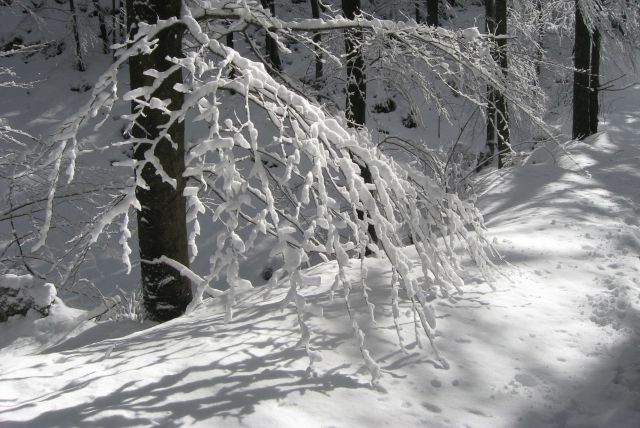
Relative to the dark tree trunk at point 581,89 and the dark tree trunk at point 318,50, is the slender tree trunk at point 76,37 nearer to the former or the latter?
the dark tree trunk at point 318,50

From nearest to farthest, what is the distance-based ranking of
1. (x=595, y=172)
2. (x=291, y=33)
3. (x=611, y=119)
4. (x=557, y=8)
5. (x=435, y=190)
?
(x=435, y=190), (x=291, y=33), (x=595, y=172), (x=557, y=8), (x=611, y=119)

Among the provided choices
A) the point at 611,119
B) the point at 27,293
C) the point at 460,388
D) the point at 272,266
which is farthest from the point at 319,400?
the point at 611,119

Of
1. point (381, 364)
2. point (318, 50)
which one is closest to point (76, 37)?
point (318, 50)

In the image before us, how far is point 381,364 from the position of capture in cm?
311

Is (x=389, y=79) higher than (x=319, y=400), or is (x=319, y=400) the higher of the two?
(x=389, y=79)

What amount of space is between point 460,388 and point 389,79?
10.9ft

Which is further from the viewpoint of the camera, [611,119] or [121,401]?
[611,119]

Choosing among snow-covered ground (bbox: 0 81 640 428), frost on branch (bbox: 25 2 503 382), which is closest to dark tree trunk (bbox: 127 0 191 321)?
snow-covered ground (bbox: 0 81 640 428)

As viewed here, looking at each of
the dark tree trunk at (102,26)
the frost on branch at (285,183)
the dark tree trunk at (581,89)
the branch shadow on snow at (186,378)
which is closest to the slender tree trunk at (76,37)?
the dark tree trunk at (102,26)

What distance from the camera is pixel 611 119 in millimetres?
14930

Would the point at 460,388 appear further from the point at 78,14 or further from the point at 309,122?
the point at 78,14

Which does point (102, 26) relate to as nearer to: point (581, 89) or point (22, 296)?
point (581, 89)

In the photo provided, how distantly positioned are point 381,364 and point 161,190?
2063mm

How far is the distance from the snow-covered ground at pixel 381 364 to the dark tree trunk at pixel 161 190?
30 centimetres
